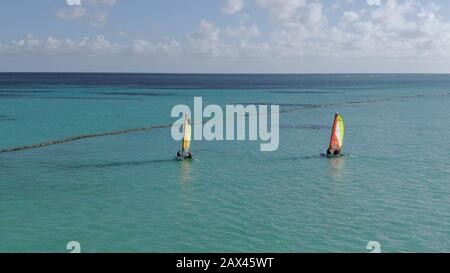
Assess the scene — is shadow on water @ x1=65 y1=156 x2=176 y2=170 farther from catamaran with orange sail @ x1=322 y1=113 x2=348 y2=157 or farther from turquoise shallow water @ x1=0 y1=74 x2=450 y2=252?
catamaran with orange sail @ x1=322 y1=113 x2=348 y2=157

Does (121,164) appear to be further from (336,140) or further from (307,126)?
(307,126)

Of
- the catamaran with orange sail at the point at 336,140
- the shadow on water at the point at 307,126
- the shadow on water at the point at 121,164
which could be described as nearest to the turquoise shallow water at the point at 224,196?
the shadow on water at the point at 121,164

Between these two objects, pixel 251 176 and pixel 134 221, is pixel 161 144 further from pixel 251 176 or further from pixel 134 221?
pixel 134 221

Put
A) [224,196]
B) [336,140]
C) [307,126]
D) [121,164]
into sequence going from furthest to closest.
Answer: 1. [307,126]
2. [336,140]
3. [121,164]
4. [224,196]

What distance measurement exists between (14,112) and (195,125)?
1617 inches

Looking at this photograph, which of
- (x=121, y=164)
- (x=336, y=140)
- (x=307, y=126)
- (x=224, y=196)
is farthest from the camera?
(x=307, y=126)

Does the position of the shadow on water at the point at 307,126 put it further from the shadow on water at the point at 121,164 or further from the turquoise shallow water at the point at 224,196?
the shadow on water at the point at 121,164

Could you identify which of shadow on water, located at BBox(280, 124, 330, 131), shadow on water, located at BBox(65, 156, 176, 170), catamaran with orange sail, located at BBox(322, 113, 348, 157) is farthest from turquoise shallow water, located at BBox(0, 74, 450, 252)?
shadow on water, located at BBox(280, 124, 330, 131)

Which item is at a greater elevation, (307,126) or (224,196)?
(307,126)

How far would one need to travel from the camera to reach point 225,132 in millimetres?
72938

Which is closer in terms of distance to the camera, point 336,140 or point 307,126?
point 336,140

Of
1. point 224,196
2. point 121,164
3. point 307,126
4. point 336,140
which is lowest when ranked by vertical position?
point 224,196

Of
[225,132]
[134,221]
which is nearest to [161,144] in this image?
[225,132]

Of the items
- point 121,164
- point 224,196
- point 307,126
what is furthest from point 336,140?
point 307,126
